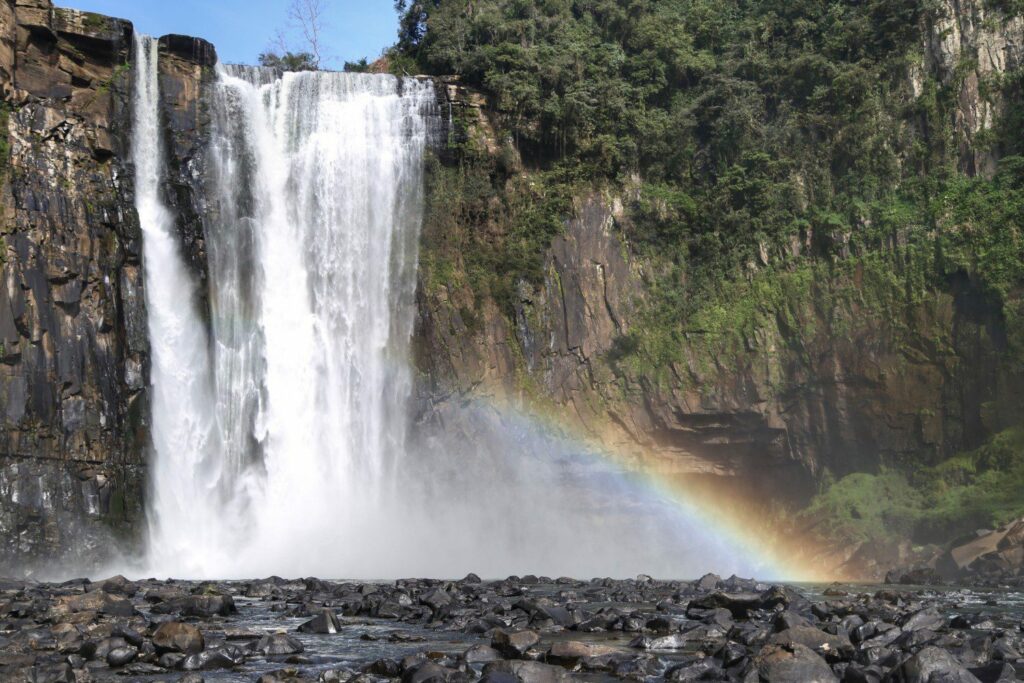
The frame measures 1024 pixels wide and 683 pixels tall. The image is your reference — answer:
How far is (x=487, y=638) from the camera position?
519 inches

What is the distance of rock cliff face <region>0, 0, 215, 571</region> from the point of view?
25688 millimetres

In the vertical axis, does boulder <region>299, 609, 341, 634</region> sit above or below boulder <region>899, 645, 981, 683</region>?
below

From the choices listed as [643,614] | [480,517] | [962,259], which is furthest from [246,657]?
[962,259]

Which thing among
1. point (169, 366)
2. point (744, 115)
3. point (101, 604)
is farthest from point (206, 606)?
point (744, 115)

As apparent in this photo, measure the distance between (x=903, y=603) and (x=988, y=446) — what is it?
14.3 m

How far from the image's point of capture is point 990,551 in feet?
84.2

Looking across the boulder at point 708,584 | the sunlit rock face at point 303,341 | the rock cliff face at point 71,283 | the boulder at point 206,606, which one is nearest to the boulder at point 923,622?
the boulder at point 708,584

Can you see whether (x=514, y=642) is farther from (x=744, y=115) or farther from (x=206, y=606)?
(x=744, y=115)

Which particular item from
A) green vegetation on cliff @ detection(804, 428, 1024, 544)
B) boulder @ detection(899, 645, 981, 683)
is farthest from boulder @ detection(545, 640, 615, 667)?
green vegetation on cliff @ detection(804, 428, 1024, 544)

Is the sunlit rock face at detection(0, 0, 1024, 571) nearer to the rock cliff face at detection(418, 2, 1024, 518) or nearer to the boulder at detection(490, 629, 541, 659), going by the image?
the rock cliff face at detection(418, 2, 1024, 518)

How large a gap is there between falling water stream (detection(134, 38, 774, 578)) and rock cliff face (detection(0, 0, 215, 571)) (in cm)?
69

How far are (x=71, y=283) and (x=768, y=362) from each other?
22344 mm

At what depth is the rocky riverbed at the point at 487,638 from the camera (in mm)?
10242

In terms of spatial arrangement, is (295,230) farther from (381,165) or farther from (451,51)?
(451,51)
